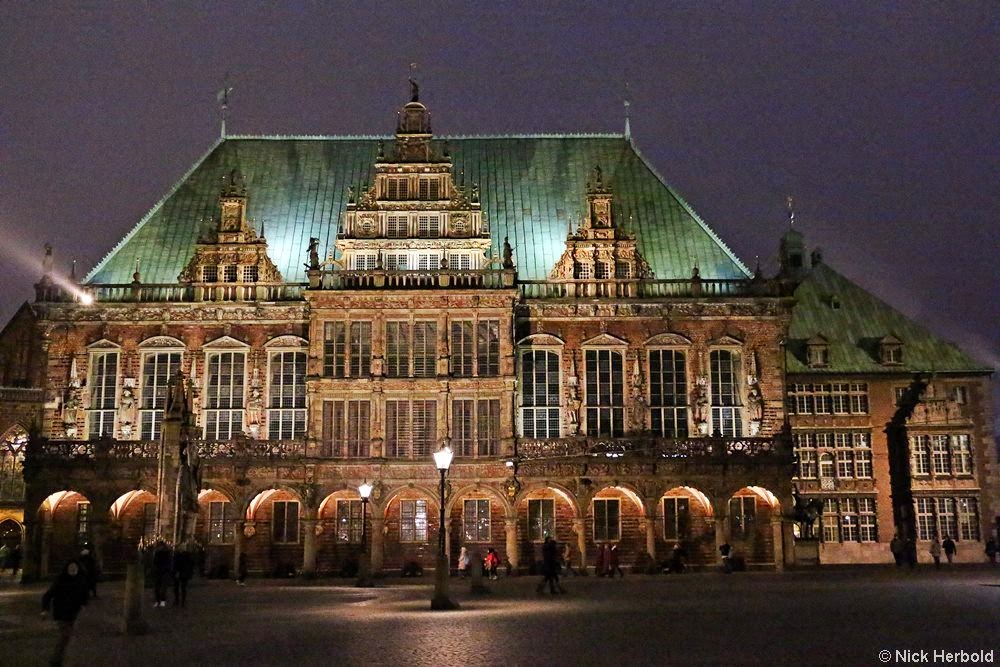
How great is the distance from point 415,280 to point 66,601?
31929 millimetres

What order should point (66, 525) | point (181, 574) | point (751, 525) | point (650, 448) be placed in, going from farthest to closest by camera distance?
1. point (66, 525)
2. point (751, 525)
3. point (650, 448)
4. point (181, 574)

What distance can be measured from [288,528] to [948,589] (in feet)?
87.1

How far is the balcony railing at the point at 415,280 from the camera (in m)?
45.8

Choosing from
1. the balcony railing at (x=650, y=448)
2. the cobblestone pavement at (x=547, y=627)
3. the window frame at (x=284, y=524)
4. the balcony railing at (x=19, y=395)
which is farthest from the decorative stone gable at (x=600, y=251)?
the balcony railing at (x=19, y=395)

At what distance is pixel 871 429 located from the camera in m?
54.2

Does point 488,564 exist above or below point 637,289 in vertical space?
below

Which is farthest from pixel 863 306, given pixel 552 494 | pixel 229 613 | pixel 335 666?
pixel 335 666

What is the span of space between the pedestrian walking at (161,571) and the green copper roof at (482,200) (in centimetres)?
2425

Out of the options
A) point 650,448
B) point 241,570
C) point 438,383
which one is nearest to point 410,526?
point 438,383

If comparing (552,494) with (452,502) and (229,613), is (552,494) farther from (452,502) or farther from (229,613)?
(229,613)

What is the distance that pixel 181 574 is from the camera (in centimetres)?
2630

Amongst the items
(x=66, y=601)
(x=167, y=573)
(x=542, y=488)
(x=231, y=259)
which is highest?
(x=231, y=259)

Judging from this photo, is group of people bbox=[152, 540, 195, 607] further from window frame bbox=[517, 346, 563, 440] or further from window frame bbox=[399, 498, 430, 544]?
window frame bbox=[517, 346, 563, 440]

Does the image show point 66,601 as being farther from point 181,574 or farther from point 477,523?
point 477,523
